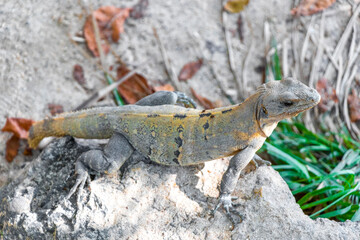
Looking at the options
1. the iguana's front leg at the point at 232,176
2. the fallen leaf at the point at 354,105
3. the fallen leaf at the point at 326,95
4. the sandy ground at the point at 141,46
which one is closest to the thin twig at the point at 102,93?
the sandy ground at the point at 141,46

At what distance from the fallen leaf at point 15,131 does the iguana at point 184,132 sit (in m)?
Answer: 1.63

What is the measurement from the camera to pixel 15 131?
19.1 ft

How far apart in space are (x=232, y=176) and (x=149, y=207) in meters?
0.94

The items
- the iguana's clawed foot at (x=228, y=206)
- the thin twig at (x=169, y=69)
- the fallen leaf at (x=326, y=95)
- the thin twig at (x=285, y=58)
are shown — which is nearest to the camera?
the iguana's clawed foot at (x=228, y=206)

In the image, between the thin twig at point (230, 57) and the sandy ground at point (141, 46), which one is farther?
the thin twig at point (230, 57)

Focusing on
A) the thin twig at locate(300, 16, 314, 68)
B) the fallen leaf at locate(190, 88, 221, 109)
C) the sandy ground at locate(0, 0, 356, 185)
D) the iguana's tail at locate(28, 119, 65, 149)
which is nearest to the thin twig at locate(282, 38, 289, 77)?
the sandy ground at locate(0, 0, 356, 185)

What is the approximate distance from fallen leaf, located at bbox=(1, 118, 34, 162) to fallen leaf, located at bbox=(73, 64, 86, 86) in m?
1.25

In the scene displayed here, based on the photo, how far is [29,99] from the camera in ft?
20.6

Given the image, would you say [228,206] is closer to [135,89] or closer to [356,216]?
[356,216]

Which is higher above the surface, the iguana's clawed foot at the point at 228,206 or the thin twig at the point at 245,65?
the iguana's clawed foot at the point at 228,206

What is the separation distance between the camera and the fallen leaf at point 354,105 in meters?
6.54

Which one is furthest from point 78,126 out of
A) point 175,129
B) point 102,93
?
point 102,93

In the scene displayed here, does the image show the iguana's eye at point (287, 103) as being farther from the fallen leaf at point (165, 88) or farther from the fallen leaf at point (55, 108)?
the fallen leaf at point (55, 108)

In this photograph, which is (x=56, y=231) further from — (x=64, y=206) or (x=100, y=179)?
(x=100, y=179)
